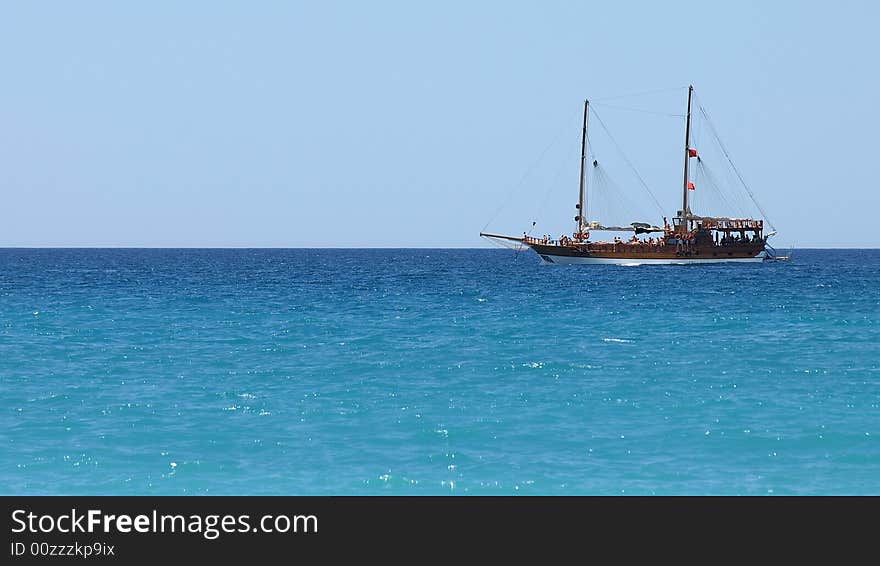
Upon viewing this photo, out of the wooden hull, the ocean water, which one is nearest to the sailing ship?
the wooden hull

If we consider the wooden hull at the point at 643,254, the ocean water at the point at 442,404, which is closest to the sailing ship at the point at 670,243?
the wooden hull at the point at 643,254

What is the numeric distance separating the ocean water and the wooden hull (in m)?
68.2

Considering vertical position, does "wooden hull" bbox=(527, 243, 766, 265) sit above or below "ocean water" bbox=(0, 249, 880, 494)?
above

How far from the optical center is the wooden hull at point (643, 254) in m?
117

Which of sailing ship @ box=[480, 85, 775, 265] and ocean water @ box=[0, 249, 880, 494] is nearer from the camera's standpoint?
ocean water @ box=[0, 249, 880, 494]

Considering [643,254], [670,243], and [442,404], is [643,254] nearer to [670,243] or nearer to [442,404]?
[670,243]

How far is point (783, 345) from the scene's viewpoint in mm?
35500

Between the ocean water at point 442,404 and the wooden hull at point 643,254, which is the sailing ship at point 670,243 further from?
the ocean water at point 442,404

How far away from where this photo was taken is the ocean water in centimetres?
1689

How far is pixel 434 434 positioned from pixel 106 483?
21.7 feet

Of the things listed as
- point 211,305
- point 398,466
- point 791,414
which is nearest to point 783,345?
point 791,414

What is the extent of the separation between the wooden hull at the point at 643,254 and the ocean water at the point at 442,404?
68174 mm

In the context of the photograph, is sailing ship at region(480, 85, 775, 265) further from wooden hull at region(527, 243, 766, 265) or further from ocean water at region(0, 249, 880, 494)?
ocean water at region(0, 249, 880, 494)
